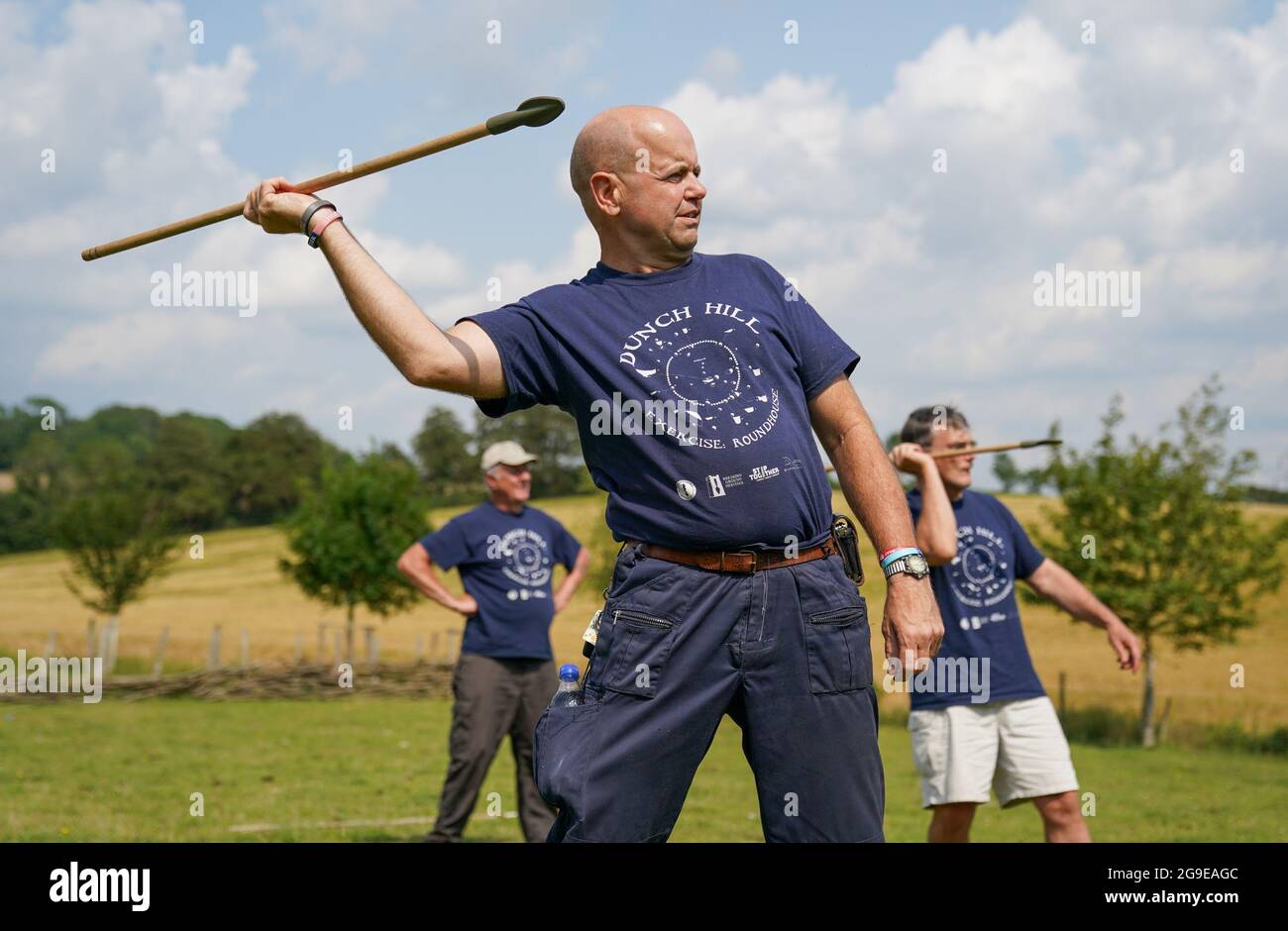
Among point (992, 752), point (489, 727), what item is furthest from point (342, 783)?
point (992, 752)

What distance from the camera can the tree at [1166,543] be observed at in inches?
989

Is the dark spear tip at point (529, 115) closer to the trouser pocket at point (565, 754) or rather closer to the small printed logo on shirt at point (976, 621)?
the trouser pocket at point (565, 754)

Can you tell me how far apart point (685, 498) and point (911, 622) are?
0.68 m

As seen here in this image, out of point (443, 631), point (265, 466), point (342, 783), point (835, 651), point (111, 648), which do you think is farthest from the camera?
point (265, 466)

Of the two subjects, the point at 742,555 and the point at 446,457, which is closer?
the point at 742,555

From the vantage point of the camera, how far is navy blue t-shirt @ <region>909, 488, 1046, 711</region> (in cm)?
670

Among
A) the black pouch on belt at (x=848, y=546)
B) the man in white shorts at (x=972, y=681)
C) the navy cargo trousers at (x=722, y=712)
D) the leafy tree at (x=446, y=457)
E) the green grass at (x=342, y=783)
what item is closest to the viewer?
the navy cargo trousers at (x=722, y=712)

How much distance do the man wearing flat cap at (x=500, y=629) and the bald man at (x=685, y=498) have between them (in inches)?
223

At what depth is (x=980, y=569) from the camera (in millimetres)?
6828

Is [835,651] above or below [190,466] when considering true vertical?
below

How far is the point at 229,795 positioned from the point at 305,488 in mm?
31113

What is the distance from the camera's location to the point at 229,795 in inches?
473

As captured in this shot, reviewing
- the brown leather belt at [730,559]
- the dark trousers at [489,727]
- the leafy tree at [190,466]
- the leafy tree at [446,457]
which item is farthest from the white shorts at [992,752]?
the leafy tree at [190,466]

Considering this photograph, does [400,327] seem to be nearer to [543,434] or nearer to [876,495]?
[876,495]
